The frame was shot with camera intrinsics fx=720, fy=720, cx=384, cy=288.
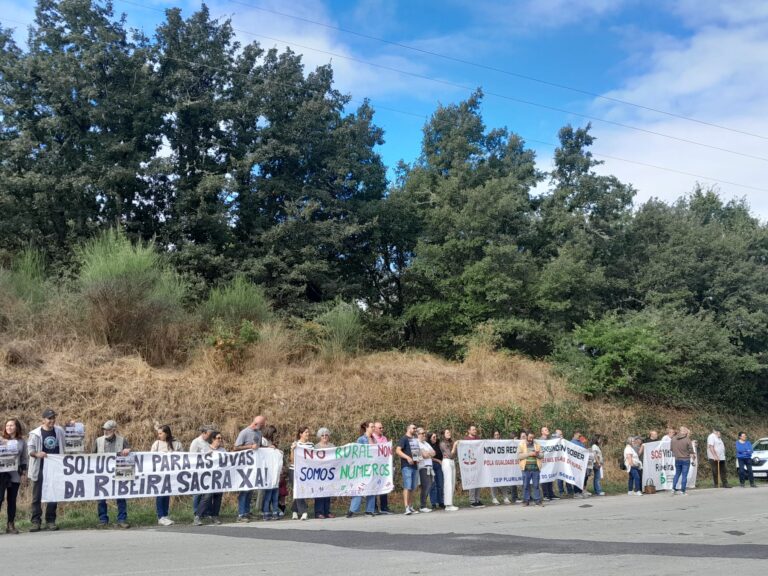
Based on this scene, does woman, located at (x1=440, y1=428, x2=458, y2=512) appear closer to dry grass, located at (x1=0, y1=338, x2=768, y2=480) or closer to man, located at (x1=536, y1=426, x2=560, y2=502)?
dry grass, located at (x1=0, y1=338, x2=768, y2=480)

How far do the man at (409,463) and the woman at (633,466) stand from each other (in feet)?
25.3

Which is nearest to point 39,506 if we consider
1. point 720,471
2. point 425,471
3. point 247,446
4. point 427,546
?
point 247,446

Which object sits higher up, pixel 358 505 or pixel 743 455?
pixel 743 455

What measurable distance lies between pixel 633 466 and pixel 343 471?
379 inches

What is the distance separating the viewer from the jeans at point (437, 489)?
54.5 feet

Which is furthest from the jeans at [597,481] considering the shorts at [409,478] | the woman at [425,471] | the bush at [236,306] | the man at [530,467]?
the bush at [236,306]

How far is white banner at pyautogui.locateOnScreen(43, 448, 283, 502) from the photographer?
12.8m

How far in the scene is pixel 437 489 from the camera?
1664 centimetres

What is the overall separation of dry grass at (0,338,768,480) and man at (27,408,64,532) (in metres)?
3.91

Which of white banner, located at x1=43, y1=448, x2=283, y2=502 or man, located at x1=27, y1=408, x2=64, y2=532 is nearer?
man, located at x1=27, y1=408, x2=64, y2=532

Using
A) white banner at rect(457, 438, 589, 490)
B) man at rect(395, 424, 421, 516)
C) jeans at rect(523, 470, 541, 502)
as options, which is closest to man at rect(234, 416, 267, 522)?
man at rect(395, 424, 421, 516)

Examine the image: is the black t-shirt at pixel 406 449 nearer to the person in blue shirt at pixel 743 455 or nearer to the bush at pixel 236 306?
the bush at pixel 236 306

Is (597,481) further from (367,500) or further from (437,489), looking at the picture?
(367,500)

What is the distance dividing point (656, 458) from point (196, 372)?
546 inches
